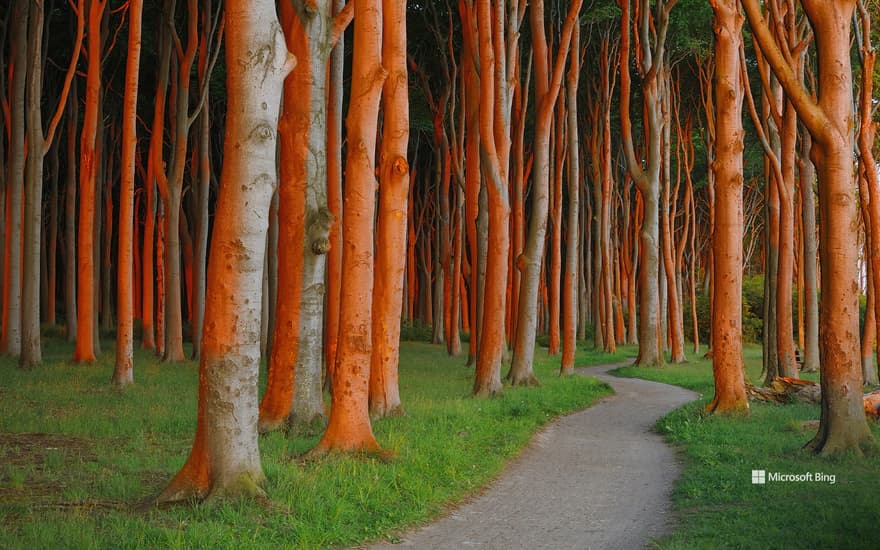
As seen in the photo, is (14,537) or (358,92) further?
(358,92)

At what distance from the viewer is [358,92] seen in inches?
393

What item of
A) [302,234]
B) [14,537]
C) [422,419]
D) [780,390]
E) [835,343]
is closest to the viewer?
[14,537]

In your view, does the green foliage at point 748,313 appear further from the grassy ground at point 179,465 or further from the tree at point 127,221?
the tree at point 127,221

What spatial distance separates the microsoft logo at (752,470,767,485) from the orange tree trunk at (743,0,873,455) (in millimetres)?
1242

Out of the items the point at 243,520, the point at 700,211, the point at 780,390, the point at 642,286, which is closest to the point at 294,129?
the point at 243,520

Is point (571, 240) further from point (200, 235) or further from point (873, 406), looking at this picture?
point (873, 406)

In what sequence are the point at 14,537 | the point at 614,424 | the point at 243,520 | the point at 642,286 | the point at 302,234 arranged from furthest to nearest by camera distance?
the point at 642,286
the point at 614,424
the point at 302,234
the point at 243,520
the point at 14,537

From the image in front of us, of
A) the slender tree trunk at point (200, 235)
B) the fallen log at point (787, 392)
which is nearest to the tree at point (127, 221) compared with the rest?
the slender tree trunk at point (200, 235)

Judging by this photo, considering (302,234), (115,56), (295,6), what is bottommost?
(302,234)

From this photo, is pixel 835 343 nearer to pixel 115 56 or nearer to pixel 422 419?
pixel 422 419

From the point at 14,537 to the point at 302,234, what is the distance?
18.1 ft

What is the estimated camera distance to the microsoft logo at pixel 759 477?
8125 millimetres

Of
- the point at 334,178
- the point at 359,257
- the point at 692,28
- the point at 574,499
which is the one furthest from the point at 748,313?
the point at 574,499

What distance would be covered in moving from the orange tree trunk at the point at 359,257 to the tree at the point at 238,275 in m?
2.10
